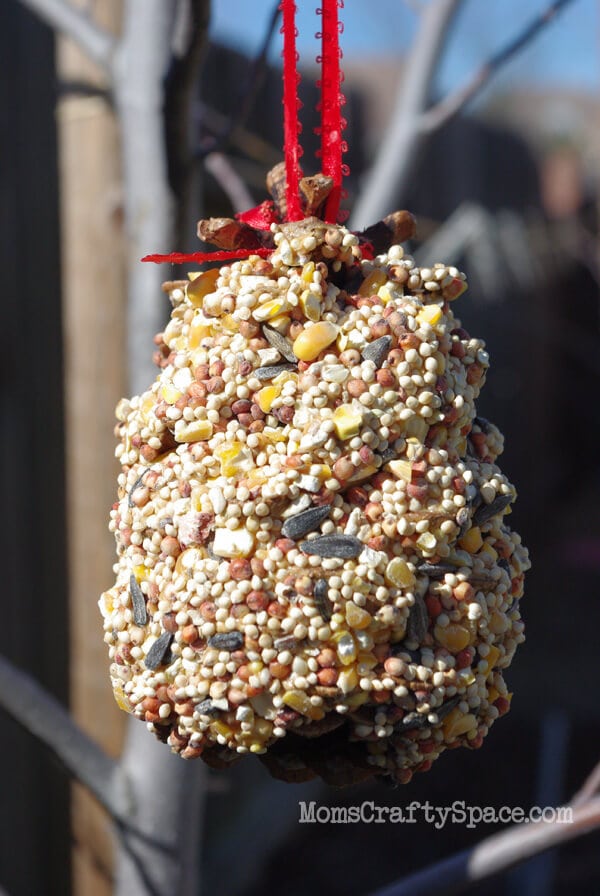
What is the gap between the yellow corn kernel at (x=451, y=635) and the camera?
584 mm

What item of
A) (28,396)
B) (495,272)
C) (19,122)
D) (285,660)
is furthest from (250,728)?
(495,272)

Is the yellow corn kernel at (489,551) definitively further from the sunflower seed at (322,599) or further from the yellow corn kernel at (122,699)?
the yellow corn kernel at (122,699)

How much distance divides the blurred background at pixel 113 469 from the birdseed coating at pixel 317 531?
0.49 metres

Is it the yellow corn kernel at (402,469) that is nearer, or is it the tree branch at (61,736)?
the yellow corn kernel at (402,469)

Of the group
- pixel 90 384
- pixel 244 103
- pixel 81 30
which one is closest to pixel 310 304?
pixel 244 103

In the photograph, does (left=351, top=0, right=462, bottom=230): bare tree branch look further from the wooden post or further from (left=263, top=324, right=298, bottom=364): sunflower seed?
(left=263, top=324, right=298, bottom=364): sunflower seed

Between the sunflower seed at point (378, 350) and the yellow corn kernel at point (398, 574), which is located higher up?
the sunflower seed at point (378, 350)

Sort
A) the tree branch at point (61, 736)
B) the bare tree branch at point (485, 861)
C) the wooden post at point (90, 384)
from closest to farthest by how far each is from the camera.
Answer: the bare tree branch at point (485, 861) → the tree branch at point (61, 736) → the wooden post at point (90, 384)

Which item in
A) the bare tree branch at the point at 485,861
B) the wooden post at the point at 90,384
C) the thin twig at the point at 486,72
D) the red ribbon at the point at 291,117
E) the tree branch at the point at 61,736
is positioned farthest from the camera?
the wooden post at the point at 90,384

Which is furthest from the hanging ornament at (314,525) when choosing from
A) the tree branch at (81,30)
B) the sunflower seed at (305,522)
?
the tree branch at (81,30)

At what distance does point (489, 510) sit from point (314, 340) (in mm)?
168

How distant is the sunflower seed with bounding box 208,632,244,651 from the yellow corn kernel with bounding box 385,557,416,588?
4.0 inches

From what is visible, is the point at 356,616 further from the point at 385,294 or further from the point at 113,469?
the point at 113,469

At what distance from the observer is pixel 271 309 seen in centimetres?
59
